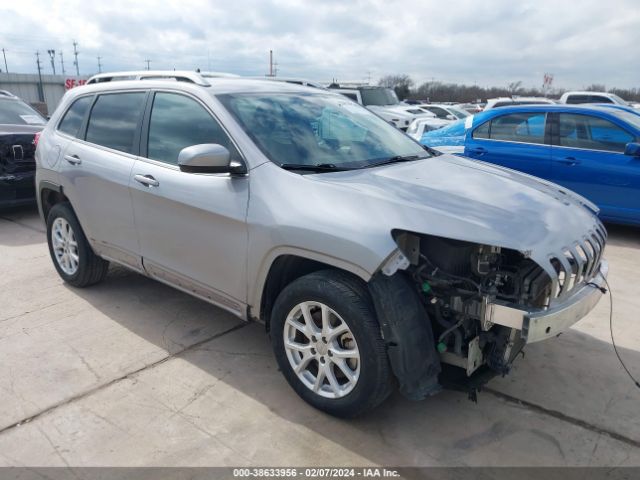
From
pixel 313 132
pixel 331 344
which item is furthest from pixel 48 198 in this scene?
pixel 331 344

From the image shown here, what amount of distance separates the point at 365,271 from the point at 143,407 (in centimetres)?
161

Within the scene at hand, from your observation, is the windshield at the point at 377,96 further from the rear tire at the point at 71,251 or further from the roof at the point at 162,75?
the rear tire at the point at 71,251

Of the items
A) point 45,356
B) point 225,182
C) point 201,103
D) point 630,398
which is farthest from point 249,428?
point 630,398

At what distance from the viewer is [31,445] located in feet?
9.37

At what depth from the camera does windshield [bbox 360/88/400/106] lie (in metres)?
18.1

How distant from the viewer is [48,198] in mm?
5129

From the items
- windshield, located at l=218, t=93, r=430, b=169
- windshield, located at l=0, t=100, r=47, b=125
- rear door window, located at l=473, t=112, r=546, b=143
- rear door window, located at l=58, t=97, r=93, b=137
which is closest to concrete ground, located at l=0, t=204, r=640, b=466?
windshield, located at l=218, t=93, r=430, b=169

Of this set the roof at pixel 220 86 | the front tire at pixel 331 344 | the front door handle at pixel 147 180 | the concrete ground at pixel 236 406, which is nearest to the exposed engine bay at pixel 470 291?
the front tire at pixel 331 344

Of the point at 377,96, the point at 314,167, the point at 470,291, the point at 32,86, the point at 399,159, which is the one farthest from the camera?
the point at 32,86

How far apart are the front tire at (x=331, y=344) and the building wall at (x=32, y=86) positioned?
43.2m

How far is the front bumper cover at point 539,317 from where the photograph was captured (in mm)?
2516

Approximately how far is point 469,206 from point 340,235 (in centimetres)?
69

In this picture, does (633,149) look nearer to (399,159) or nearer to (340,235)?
(399,159)

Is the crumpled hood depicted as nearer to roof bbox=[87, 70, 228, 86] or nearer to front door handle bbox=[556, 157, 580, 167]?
roof bbox=[87, 70, 228, 86]
